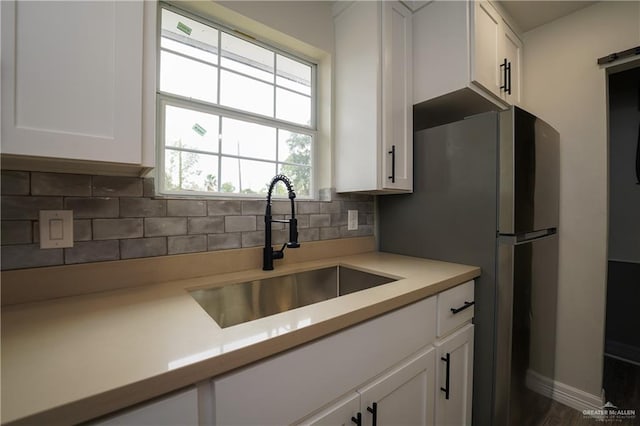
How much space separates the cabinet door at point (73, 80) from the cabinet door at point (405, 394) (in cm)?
101

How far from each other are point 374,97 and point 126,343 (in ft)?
4.75

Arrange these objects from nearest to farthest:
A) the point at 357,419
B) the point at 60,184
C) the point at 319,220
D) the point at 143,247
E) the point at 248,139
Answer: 1. the point at 357,419
2. the point at 60,184
3. the point at 143,247
4. the point at 248,139
5. the point at 319,220

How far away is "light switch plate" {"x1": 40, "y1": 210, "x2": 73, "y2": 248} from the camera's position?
0.84 meters

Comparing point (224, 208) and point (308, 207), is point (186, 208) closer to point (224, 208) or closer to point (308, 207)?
point (224, 208)

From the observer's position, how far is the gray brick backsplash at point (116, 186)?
935 millimetres

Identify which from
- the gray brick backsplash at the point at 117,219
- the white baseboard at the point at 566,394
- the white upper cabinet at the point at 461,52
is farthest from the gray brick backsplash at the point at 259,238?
the white baseboard at the point at 566,394

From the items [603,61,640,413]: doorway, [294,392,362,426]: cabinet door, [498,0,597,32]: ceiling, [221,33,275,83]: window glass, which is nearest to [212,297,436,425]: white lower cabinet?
[294,392,362,426]: cabinet door

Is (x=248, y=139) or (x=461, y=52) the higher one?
(x=461, y=52)

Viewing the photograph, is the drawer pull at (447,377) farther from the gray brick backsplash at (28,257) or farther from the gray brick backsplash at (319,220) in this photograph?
the gray brick backsplash at (28,257)

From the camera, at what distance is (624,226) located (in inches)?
88.6

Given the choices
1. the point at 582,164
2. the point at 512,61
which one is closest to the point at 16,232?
the point at 512,61

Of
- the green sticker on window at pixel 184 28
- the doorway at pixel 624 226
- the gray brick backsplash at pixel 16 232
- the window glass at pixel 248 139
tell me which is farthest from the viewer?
the doorway at pixel 624 226

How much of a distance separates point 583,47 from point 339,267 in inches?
81.0

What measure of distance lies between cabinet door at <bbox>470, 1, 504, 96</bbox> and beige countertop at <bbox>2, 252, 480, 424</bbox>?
1.23 metres
